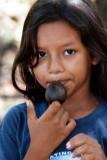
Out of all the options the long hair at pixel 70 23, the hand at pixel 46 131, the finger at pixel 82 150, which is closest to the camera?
the finger at pixel 82 150

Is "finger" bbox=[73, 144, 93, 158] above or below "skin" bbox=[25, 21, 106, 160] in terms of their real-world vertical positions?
below

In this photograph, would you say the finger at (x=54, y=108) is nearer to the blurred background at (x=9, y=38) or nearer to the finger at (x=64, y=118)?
the finger at (x=64, y=118)

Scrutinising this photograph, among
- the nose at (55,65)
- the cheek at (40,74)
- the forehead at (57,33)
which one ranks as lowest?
the cheek at (40,74)

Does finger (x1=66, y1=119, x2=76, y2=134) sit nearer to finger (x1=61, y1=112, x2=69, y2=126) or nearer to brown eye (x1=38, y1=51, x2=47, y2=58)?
finger (x1=61, y1=112, x2=69, y2=126)

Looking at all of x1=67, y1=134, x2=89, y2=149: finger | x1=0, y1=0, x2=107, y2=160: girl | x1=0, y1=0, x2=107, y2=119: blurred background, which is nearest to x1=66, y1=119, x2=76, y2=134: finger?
x1=0, y1=0, x2=107, y2=160: girl

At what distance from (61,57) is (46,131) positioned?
0.89ft

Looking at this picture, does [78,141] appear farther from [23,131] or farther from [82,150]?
[23,131]

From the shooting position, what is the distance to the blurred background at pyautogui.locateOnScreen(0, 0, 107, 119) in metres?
4.64

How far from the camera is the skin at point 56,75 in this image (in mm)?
2215

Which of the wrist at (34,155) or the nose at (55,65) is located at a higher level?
the nose at (55,65)

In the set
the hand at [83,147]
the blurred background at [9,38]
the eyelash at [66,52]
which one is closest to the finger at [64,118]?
the hand at [83,147]

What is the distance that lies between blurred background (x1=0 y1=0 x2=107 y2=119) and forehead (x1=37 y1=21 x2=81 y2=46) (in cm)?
212

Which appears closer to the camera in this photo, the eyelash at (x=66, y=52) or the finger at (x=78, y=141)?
the finger at (x=78, y=141)

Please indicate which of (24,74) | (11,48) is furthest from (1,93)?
(24,74)
